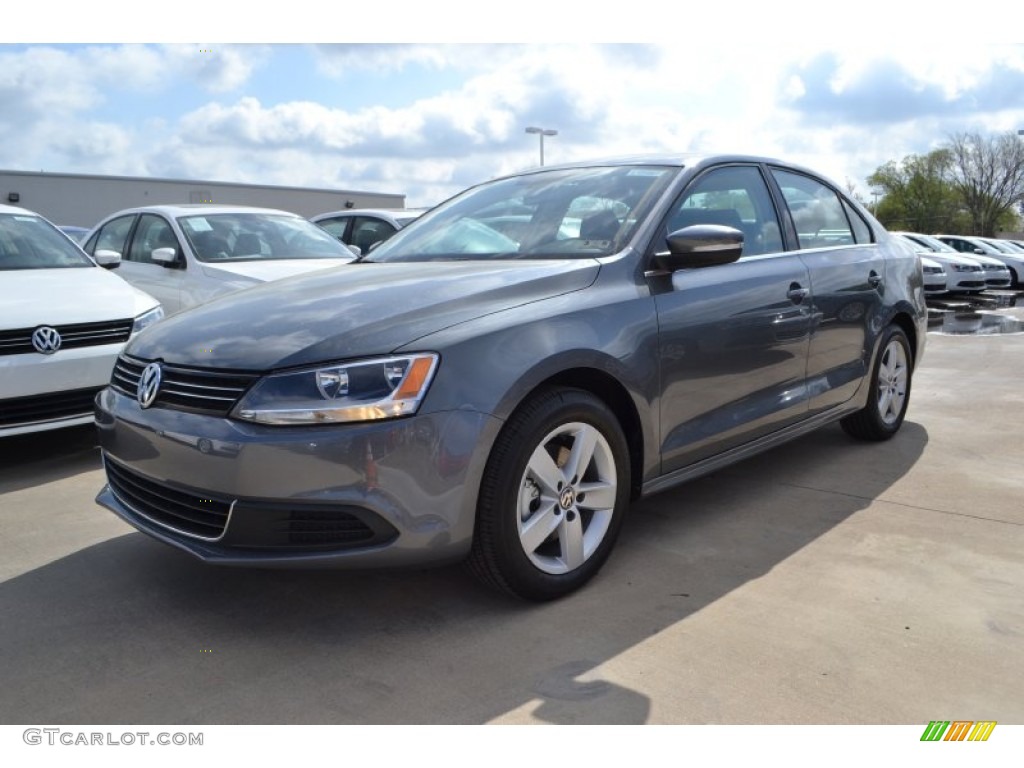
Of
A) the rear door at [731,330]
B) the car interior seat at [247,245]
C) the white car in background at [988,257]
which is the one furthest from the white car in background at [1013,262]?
the rear door at [731,330]

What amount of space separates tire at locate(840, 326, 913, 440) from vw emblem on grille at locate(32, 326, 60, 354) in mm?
4460

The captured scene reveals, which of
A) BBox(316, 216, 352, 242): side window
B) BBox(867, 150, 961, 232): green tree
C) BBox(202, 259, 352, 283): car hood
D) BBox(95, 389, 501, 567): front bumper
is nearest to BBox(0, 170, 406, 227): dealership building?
BBox(316, 216, 352, 242): side window

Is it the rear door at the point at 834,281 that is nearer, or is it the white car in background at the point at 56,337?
the rear door at the point at 834,281

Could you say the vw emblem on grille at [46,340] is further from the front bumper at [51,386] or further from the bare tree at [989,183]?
the bare tree at [989,183]

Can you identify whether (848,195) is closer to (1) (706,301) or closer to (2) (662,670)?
(1) (706,301)

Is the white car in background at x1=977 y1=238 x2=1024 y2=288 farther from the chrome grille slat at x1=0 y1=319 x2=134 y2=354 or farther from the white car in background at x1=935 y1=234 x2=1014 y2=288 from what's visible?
the chrome grille slat at x1=0 y1=319 x2=134 y2=354

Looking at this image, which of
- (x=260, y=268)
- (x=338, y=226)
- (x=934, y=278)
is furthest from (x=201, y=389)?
(x=934, y=278)

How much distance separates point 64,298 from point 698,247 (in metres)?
3.83

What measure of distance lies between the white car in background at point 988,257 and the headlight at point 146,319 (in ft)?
59.0

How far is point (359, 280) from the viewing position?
11.3 feet

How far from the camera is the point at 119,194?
99.0 feet

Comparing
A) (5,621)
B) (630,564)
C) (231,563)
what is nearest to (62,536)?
(5,621)

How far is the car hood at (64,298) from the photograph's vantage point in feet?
16.3

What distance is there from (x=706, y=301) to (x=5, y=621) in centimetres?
279
